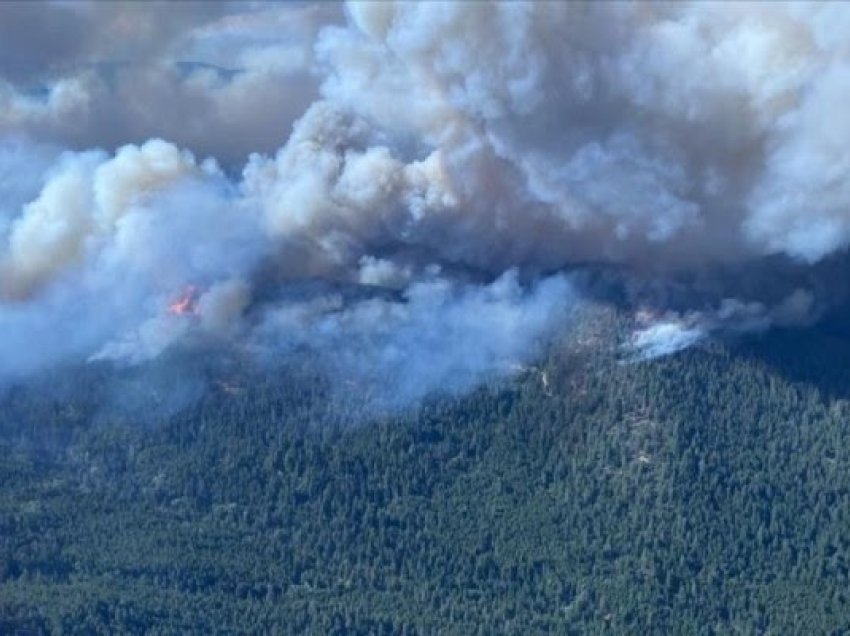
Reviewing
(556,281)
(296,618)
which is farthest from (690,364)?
(296,618)

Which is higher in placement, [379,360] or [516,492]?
[379,360]

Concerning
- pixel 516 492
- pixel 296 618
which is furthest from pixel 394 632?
pixel 516 492

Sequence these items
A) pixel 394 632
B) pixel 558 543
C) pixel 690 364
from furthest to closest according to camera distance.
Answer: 1. pixel 690 364
2. pixel 558 543
3. pixel 394 632

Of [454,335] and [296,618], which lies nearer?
[296,618]

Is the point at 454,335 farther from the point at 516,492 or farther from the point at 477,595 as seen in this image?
the point at 477,595

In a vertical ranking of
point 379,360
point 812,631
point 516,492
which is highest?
point 379,360

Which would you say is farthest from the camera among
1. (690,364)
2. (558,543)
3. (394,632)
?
(690,364)
